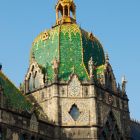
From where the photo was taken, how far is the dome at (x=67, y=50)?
2461 inches

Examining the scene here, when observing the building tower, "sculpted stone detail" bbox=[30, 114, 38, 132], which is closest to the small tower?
the building tower

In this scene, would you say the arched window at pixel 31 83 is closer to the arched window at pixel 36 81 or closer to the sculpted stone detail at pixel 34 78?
the sculpted stone detail at pixel 34 78

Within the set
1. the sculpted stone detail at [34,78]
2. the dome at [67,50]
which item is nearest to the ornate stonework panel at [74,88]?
the dome at [67,50]

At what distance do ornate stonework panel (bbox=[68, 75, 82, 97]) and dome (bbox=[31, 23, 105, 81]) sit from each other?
0.93 meters

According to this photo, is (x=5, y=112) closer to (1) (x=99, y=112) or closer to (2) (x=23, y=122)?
(2) (x=23, y=122)

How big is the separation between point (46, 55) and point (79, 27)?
6710 mm

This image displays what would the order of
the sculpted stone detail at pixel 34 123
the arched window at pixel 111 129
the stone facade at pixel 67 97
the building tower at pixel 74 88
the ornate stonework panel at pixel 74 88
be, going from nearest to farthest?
the stone facade at pixel 67 97 → the sculpted stone detail at pixel 34 123 → the building tower at pixel 74 88 → the arched window at pixel 111 129 → the ornate stonework panel at pixel 74 88

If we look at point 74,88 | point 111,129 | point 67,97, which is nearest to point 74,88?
point 74,88

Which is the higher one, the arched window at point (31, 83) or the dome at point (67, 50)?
the dome at point (67, 50)

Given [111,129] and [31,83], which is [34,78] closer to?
[31,83]

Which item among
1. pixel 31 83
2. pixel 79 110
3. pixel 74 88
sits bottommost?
pixel 79 110

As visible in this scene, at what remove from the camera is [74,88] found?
60.2 m

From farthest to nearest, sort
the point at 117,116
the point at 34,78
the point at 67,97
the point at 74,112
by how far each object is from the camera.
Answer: the point at 34,78
the point at 117,116
the point at 67,97
the point at 74,112

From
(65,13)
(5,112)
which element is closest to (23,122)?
(5,112)
